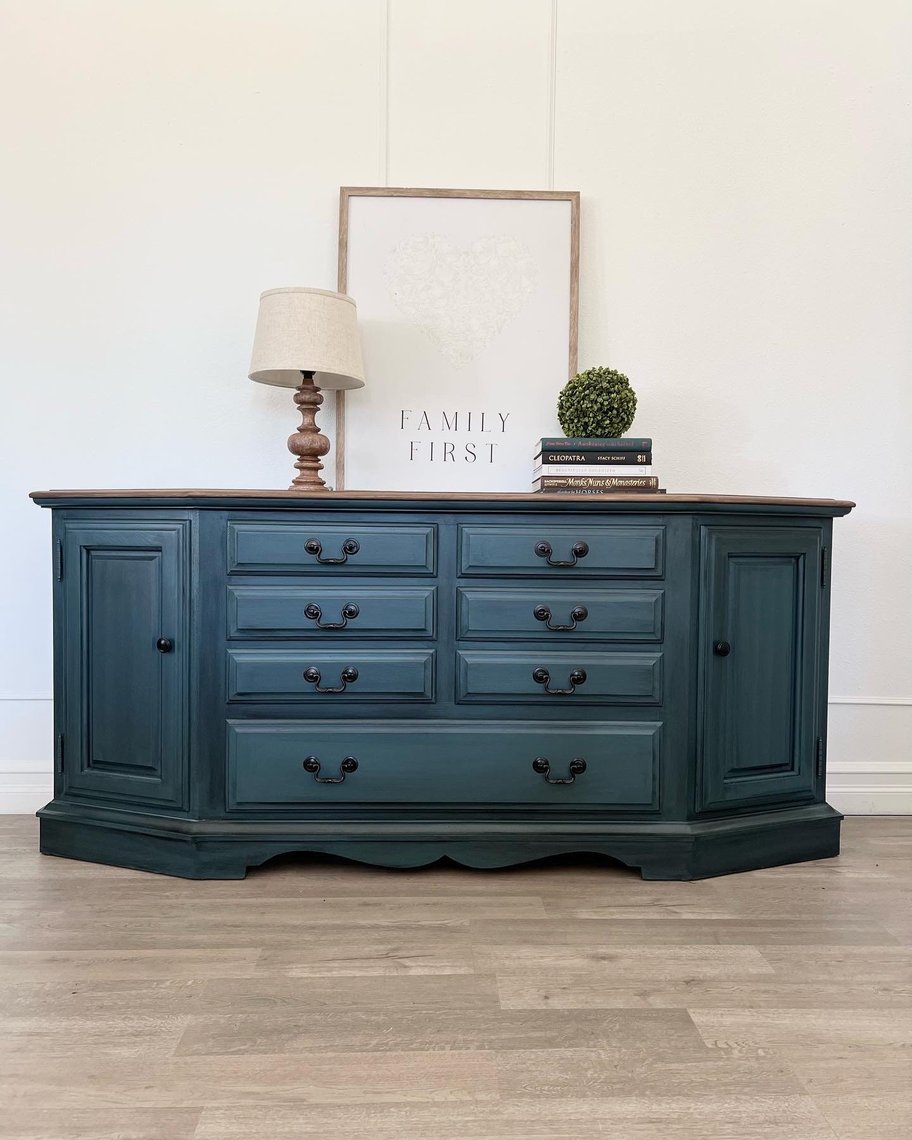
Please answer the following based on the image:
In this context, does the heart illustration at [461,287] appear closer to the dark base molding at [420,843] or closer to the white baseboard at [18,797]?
the dark base molding at [420,843]

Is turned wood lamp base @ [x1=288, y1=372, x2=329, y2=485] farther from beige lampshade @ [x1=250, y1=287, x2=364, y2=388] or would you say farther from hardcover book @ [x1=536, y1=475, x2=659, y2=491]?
hardcover book @ [x1=536, y1=475, x2=659, y2=491]

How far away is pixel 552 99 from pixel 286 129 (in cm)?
80

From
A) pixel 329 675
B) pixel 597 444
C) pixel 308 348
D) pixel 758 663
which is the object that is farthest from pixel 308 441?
pixel 758 663

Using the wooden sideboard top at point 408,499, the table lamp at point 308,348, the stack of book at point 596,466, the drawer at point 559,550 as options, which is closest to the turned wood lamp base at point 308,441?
the table lamp at point 308,348

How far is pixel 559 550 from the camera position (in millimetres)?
2141

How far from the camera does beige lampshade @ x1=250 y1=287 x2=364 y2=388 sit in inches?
89.4

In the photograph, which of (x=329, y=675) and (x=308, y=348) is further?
(x=308, y=348)

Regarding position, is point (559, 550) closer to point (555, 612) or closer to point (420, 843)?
point (555, 612)

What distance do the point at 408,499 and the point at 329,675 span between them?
47 centimetres

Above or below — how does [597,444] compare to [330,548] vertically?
above

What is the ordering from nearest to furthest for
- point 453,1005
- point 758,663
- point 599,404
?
point 453,1005 < point 758,663 < point 599,404

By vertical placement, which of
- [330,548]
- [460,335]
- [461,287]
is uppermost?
[461,287]

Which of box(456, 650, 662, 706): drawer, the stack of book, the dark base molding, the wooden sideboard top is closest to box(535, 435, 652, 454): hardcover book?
the stack of book

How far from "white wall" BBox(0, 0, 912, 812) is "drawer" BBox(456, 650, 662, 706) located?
794 mm
